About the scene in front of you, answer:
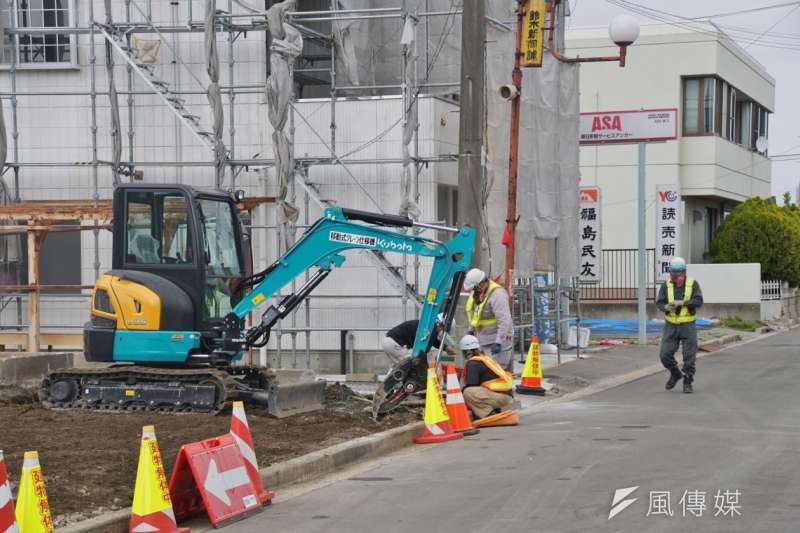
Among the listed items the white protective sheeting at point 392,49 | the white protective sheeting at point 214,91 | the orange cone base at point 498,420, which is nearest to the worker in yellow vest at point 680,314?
the orange cone base at point 498,420

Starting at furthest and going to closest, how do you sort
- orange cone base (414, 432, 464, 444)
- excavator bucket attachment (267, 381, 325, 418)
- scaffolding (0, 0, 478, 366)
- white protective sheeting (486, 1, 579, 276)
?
1. white protective sheeting (486, 1, 579, 276)
2. scaffolding (0, 0, 478, 366)
3. excavator bucket attachment (267, 381, 325, 418)
4. orange cone base (414, 432, 464, 444)

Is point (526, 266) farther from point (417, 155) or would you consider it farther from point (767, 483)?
point (767, 483)

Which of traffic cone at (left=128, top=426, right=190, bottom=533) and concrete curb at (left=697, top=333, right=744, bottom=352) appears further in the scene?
concrete curb at (left=697, top=333, right=744, bottom=352)

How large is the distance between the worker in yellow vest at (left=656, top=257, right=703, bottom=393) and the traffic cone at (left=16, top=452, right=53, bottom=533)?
11575 millimetres

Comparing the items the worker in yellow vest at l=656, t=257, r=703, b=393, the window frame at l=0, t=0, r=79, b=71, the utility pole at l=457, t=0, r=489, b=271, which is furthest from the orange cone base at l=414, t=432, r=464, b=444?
the window frame at l=0, t=0, r=79, b=71

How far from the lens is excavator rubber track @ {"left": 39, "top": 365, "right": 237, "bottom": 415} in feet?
45.5

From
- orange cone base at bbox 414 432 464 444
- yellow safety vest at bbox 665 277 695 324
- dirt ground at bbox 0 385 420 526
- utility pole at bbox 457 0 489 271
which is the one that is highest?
utility pole at bbox 457 0 489 271

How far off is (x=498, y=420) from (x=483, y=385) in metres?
0.45

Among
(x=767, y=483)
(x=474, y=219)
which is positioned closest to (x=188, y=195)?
(x=474, y=219)

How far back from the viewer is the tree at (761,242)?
38188 millimetres

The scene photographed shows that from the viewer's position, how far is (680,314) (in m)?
17.3

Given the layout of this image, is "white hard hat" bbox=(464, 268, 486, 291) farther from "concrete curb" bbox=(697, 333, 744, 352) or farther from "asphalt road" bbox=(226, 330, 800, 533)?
"concrete curb" bbox=(697, 333, 744, 352)

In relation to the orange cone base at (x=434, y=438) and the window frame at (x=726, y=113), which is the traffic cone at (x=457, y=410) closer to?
the orange cone base at (x=434, y=438)

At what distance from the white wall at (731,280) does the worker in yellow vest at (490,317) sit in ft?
67.4
